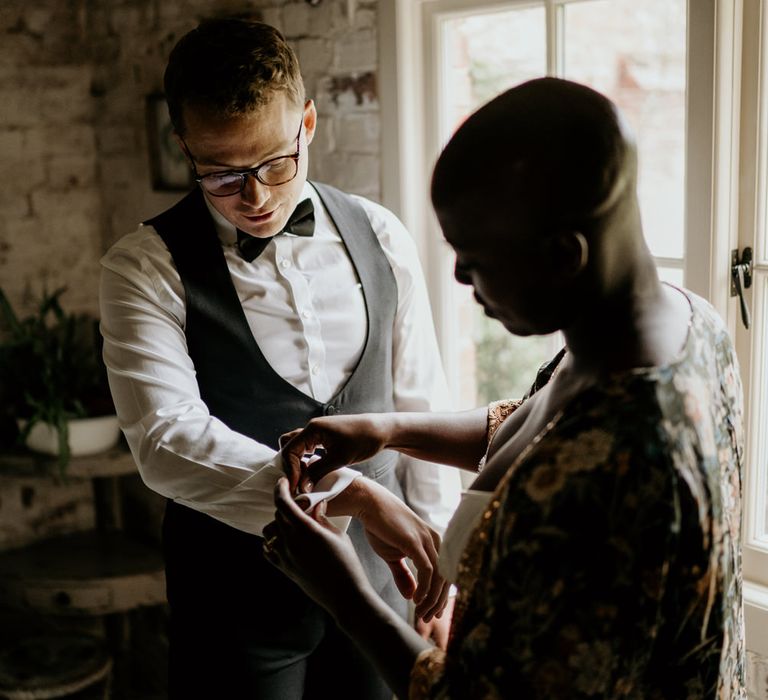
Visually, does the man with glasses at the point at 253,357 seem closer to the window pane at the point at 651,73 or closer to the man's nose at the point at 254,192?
the man's nose at the point at 254,192

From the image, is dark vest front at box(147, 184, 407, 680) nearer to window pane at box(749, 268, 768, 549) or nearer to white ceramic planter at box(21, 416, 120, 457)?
window pane at box(749, 268, 768, 549)

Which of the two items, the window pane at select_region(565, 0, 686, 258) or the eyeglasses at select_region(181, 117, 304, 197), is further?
the window pane at select_region(565, 0, 686, 258)

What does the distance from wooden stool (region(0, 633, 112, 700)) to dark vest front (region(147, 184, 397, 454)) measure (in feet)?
4.60

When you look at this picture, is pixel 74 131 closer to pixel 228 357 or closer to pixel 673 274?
pixel 228 357

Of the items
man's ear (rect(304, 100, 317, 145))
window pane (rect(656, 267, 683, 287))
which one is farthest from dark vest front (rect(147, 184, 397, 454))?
window pane (rect(656, 267, 683, 287))

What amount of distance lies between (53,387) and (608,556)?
7.86 ft

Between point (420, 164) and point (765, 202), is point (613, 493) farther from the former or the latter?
Answer: point (420, 164)

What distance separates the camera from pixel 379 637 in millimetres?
1027

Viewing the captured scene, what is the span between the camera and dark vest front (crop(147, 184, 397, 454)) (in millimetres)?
1729

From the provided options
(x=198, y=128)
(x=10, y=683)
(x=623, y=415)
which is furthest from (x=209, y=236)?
(x=10, y=683)

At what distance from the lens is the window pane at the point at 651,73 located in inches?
78.4

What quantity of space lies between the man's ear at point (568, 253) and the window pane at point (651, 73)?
3.80 ft

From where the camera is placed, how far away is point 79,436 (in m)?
2.87

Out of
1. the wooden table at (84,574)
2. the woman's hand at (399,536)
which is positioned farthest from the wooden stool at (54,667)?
the woman's hand at (399,536)
